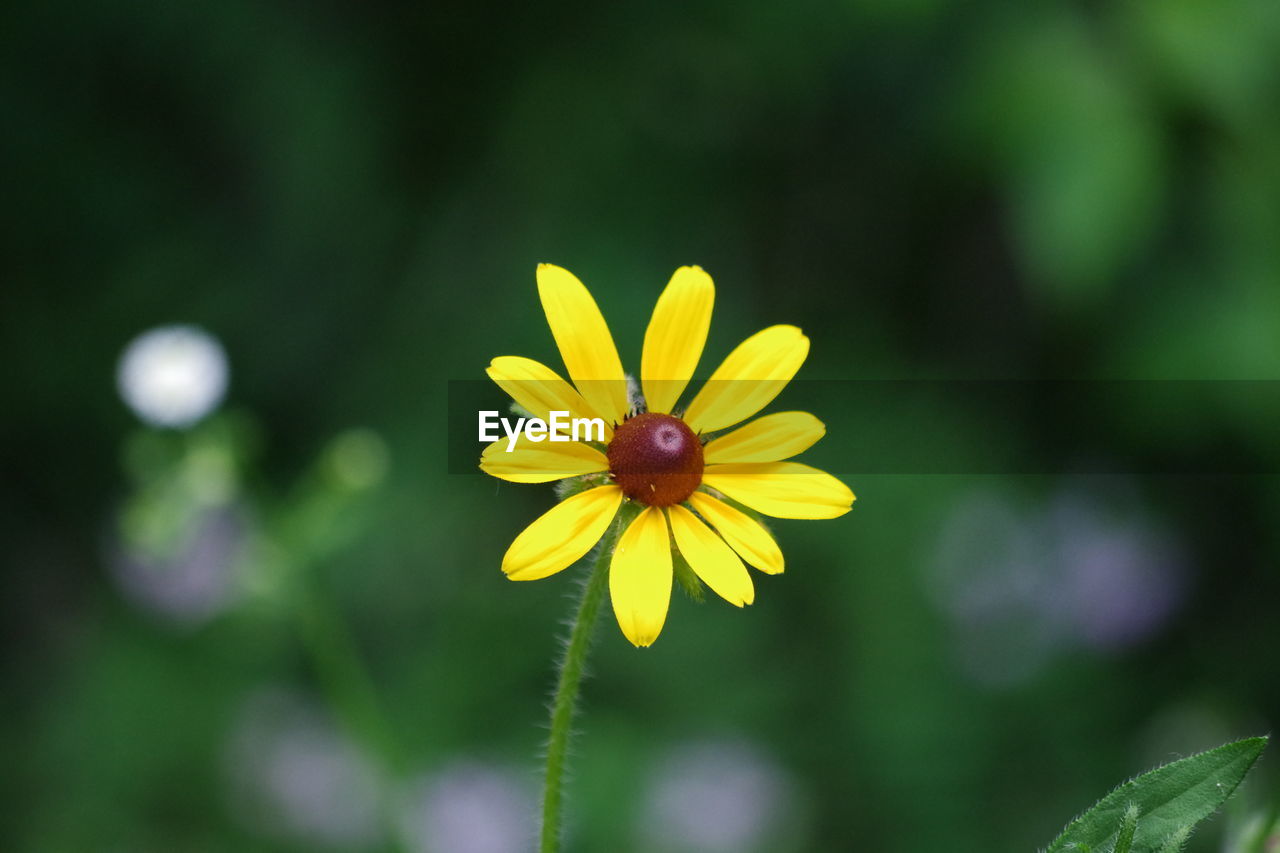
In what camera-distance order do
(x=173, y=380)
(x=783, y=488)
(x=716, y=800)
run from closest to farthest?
(x=783, y=488), (x=173, y=380), (x=716, y=800)

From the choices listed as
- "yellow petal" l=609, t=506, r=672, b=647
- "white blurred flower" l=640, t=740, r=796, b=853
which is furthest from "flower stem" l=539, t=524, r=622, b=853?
"white blurred flower" l=640, t=740, r=796, b=853

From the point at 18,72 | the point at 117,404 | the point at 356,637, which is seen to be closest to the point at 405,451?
the point at 356,637

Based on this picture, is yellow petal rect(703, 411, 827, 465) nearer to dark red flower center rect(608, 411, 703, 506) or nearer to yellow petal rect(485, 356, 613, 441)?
dark red flower center rect(608, 411, 703, 506)

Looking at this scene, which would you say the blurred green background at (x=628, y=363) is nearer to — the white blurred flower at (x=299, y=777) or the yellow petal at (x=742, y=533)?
the white blurred flower at (x=299, y=777)

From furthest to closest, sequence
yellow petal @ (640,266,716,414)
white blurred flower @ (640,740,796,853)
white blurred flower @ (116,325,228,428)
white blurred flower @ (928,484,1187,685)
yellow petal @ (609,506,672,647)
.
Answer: white blurred flower @ (928,484,1187,685), white blurred flower @ (640,740,796,853), white blurred flower @ (116,325,228,428), yellow petal @ (640,266,716,414), yellow petal @ (609,506,672,647)

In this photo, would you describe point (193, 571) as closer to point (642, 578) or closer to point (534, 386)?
point (534, 386)

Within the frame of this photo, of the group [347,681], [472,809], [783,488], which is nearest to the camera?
[783,488]

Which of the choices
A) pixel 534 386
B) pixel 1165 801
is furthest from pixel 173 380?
pixel 1165 801
